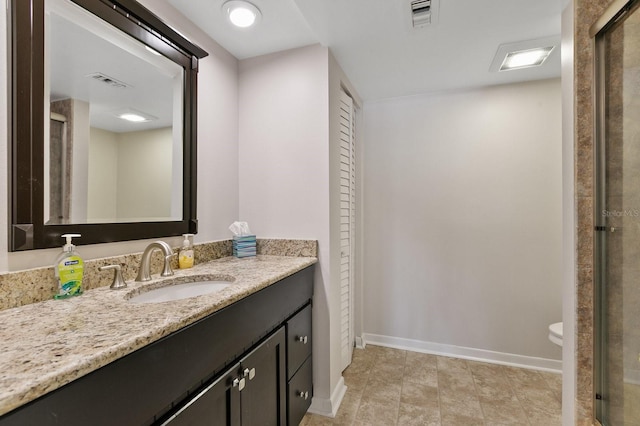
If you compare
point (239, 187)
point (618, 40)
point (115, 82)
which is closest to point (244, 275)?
point (239, 187)

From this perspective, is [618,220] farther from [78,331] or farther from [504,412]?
[78,331]

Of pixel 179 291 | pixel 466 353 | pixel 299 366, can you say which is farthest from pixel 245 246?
pixel 466 353

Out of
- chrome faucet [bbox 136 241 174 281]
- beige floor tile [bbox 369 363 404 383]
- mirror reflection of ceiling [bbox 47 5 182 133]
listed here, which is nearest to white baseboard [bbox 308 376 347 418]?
beige floor tile [bbox 369 363 404 383]

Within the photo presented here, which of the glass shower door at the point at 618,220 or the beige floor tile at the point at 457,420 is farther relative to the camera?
the beige floor tile at the point at 457,420

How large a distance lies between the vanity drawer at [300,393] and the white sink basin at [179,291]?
0.62 metres

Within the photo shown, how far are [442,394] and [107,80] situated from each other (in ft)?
8.27

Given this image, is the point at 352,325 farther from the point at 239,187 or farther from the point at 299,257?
the point at 239,187

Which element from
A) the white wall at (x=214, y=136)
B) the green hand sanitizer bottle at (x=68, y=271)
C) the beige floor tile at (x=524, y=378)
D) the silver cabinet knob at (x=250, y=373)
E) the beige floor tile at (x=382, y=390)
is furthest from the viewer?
the beige floor tile at (x=524, y=378)

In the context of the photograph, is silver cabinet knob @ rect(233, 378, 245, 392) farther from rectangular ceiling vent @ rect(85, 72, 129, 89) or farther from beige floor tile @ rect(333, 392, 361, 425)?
rectangular ceiling vent @ rect(85, 72, 129, 89)

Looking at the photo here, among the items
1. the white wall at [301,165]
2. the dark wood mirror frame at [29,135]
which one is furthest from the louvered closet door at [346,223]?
the dark wood mirror frame at [29,135]

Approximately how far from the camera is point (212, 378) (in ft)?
3.01

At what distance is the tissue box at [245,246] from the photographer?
5.66 feet

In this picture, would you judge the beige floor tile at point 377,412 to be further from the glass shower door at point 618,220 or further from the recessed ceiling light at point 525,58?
the recessed ceiling light at point 525,58

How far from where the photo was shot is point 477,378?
2.04 m
